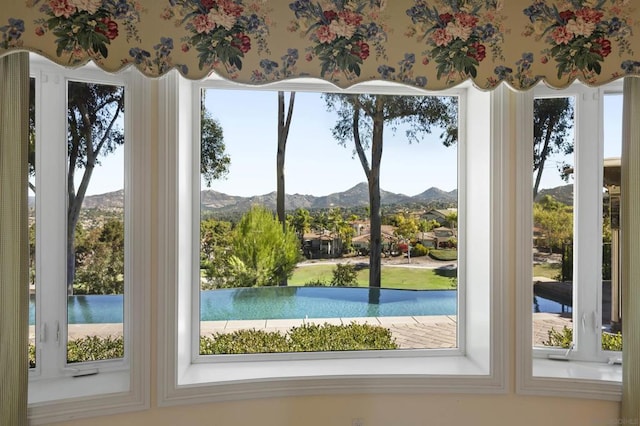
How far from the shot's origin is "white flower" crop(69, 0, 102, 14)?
1.56 m

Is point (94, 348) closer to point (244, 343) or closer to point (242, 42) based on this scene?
point (244, 343)

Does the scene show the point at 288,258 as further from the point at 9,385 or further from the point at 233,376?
the point at 9,385

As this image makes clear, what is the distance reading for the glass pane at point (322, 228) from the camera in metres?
2.06

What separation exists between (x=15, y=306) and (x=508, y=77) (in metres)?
2.16

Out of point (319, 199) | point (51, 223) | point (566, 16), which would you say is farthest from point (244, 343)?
point (566, 16)

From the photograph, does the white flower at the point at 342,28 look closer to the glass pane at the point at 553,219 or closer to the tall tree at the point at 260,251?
the tall tree at the point at 260,251

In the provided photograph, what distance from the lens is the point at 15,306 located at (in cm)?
155

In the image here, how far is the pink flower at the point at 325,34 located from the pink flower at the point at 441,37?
43 centimetres

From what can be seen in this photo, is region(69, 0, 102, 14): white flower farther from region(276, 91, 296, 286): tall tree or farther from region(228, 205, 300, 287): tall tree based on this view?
region(228, 205, 300, 287): tall tree

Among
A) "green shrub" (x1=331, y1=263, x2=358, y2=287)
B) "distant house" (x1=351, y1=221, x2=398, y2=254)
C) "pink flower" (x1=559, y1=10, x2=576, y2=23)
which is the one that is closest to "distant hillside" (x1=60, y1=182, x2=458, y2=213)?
"distant house" (x1=351, y1=221, x2=398, y2=254)

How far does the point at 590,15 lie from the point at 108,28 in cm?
198

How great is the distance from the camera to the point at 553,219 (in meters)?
2.05

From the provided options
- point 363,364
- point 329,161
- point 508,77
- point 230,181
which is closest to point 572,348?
point 363,364

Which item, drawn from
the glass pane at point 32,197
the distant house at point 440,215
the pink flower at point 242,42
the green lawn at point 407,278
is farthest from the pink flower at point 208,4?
the distant house at point 440,215
